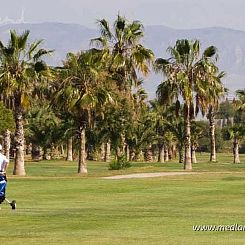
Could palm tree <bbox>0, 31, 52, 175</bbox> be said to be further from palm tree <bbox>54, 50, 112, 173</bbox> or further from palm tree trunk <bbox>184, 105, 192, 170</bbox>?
palm tree trunk <bbox>184, 105, 192, 170</bbox>

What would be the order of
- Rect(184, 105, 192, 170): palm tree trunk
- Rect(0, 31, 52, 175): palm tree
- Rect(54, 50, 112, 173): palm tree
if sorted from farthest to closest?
Rect(184, 105, 192, 170): palm tree trunk, Rect(54, 50, 112, 173): palm tree, Rect(0, 31, 52, 175): palm tree

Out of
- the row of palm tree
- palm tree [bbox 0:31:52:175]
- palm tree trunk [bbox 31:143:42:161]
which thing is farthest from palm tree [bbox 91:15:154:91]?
palm tree trunk [bbox 31:143:42:161]

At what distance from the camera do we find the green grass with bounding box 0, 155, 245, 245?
1822 cm

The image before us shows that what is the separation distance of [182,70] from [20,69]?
13.6 meters

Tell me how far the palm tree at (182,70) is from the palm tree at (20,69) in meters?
11.3

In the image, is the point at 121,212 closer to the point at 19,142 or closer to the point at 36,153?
the point at 19,142

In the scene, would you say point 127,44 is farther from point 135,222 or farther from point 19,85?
→ point 135,222

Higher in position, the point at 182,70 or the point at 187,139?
the point at 182,70

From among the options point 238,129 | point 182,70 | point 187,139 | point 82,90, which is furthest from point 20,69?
point 238,129

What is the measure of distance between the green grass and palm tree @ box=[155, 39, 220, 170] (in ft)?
58.0

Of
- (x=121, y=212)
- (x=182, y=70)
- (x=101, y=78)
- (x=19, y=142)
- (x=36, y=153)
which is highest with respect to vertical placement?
(x=182, y=70)

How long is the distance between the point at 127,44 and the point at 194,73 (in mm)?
7599

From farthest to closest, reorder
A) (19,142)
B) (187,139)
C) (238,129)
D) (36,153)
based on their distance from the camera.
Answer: (36,153), (238,129), (187,139), (19,142)

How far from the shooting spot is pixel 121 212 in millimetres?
24938
